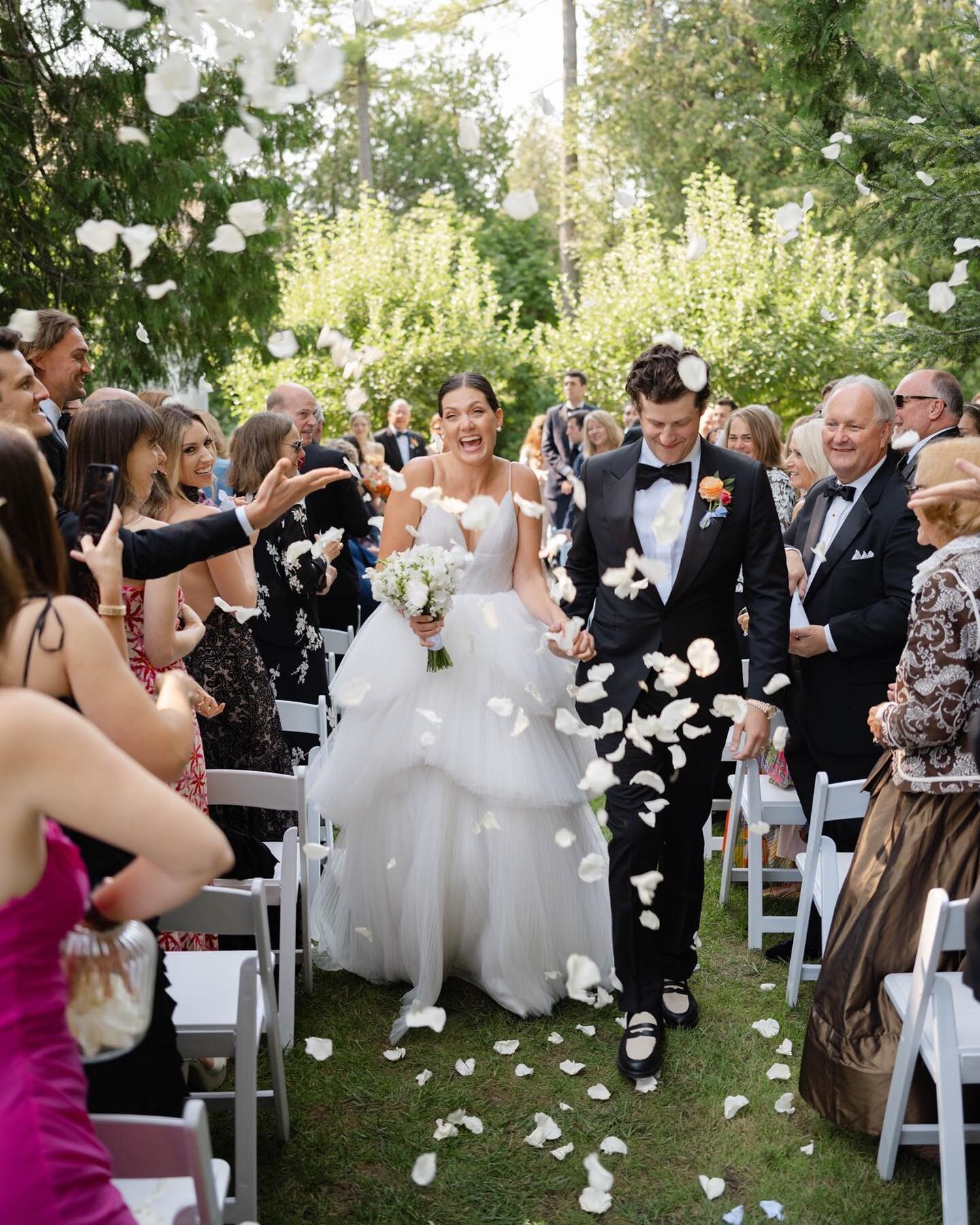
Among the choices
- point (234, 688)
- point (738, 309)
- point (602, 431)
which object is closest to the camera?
point (234, 688)

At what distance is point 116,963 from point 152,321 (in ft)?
25.2

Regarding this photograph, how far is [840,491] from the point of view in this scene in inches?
173

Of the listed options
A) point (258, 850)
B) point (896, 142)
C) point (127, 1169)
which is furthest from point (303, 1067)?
point (896, 142)

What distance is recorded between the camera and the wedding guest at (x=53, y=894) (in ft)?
5.31

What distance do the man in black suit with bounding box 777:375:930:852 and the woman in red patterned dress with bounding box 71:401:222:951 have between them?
2.24 metres

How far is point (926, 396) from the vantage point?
5.23 m

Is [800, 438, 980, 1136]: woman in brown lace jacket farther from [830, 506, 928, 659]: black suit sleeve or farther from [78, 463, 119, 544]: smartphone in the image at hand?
[78, 463, 119, 544]: smartphone

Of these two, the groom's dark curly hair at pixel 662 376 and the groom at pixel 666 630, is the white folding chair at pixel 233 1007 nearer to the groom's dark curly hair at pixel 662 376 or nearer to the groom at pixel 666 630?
the groom at pixel 666 630

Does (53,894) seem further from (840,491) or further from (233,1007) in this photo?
(840,491)

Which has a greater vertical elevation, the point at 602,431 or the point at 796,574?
the point at 602,431

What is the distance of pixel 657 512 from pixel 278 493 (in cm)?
150

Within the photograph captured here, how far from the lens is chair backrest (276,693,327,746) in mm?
4965

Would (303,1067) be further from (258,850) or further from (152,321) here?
(152,321)

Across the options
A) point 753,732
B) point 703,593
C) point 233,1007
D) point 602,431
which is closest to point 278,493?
point 233,1007
